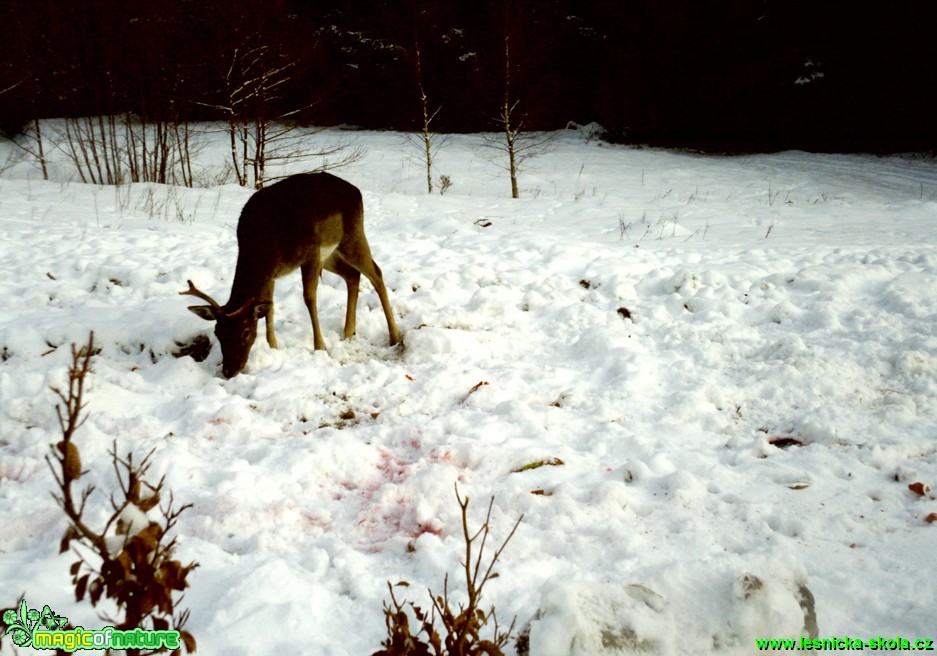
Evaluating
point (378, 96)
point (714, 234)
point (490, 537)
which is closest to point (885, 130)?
point (714, 234)

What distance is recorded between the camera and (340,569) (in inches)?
102

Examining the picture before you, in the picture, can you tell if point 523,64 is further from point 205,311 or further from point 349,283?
point 205,311

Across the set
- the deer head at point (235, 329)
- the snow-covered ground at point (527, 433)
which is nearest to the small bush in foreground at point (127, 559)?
the snow-covered ground at point (527, 433)

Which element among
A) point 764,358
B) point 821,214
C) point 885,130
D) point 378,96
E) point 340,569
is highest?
point 378,96

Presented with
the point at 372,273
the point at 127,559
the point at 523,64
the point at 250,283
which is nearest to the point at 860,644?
the point at 127,559

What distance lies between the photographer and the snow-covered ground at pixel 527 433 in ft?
7.58


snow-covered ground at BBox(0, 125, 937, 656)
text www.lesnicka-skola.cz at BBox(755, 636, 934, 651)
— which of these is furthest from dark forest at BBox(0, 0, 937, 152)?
text www.lesnicka-skola.cz at BBox(755, 636, 934, 651)

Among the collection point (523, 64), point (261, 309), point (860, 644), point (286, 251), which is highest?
point (523, 64)

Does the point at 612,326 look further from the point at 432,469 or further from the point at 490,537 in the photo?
the point at 490,537

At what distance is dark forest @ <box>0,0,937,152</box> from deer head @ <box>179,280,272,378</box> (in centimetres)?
1059

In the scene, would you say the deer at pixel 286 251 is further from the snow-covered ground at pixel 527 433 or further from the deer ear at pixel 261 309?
the snow-covered ground at pixel 527 433

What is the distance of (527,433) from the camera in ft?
12.4

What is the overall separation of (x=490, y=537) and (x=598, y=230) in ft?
26.1

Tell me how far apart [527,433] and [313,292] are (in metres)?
2.37
